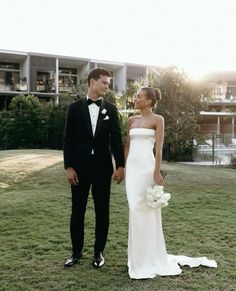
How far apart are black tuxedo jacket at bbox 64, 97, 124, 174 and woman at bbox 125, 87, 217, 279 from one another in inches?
7.9

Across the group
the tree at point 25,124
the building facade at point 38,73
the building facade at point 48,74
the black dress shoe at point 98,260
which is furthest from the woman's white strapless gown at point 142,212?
the building facade at point 38,73

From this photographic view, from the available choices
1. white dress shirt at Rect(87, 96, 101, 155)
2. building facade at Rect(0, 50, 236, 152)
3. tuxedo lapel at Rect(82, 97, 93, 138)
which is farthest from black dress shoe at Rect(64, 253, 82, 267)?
building facade at Rect(0, 50, 236, 152)

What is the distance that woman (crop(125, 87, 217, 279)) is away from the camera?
14.5ft

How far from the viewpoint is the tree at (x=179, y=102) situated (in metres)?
21.2

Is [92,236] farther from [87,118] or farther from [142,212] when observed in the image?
[87,118]

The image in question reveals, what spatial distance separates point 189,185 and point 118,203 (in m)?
3.30

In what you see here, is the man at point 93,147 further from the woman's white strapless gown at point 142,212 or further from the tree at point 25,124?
the tree at point 25,124

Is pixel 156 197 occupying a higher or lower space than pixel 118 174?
lower

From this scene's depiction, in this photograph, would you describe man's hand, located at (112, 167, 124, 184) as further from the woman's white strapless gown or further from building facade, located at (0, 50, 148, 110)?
building facade, located at (0, 50, 148, 110)

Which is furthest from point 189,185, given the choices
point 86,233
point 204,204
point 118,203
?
point 86,233

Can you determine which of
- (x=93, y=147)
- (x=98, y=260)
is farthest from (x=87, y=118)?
(x=98, y=260)

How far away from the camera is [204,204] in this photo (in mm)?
8891

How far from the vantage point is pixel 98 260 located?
15.2ft

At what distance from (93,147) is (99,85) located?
25.4 inches
